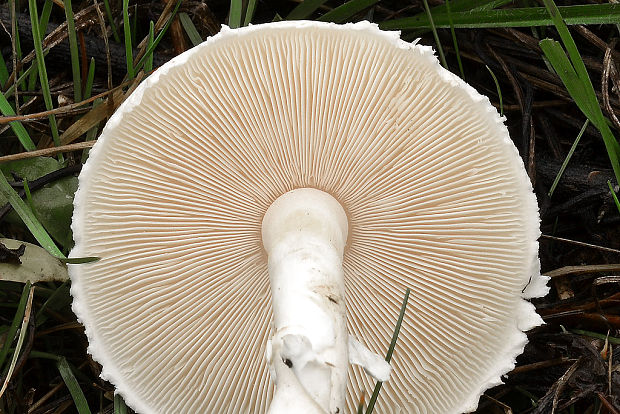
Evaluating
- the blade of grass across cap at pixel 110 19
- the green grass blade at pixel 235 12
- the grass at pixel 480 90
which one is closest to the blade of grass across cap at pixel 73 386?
the grass at pixel 480 90

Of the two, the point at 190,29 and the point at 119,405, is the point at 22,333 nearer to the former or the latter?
the point at 119,405

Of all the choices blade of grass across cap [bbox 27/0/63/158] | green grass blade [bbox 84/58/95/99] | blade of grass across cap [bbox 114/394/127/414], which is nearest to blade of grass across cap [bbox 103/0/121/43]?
green grass blade [bbox 84/58/95/99]

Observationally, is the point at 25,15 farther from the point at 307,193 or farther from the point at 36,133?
the point at 307,193

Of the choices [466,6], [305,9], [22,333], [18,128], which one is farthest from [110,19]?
[466,6]

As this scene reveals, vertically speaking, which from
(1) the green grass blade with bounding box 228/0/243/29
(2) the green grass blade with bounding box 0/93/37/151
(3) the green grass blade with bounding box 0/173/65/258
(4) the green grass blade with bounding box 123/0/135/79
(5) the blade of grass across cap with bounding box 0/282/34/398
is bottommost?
(5) the blade of grass across cap with bounding box 0/282/34/398

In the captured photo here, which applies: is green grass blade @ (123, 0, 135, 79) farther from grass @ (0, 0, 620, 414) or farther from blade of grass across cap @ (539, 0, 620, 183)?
blade of grass across cap @ (539, 0, 620, 183)

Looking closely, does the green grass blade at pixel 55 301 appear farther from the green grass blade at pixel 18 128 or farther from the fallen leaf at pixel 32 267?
the green grass blade at pixel 18 128
